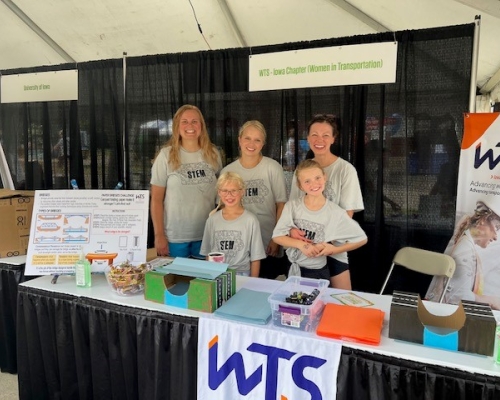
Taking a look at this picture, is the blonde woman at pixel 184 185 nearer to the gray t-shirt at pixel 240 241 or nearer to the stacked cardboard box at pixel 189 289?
the gray t-shirt at pixel 240 241

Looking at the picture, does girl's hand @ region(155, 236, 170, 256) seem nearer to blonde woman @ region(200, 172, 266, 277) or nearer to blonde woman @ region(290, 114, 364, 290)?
blonde woman @ region(200, 172, 266, 277)

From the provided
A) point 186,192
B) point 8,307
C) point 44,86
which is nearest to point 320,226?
point 186,192

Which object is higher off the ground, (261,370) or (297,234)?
(297,234)

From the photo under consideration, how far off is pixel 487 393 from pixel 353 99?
224 centimetres

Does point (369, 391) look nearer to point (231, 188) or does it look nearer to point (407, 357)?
point (407, 357)

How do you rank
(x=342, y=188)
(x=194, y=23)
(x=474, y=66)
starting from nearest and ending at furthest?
(x=342, y=188), (x=474, y=66), (x=194, y=23)

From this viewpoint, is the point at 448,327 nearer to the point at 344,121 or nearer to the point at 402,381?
the point at 402,381

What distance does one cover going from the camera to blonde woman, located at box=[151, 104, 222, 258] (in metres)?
2.43

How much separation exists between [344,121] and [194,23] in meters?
2.01

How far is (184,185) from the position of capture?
243 cm

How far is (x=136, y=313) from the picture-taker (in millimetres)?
1587

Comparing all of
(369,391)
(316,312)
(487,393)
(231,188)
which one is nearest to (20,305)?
(231,188)

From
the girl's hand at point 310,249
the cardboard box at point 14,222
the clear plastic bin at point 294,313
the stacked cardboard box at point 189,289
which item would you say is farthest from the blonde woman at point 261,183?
the cardboard box at point 14,222

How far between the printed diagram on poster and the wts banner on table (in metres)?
0.69
